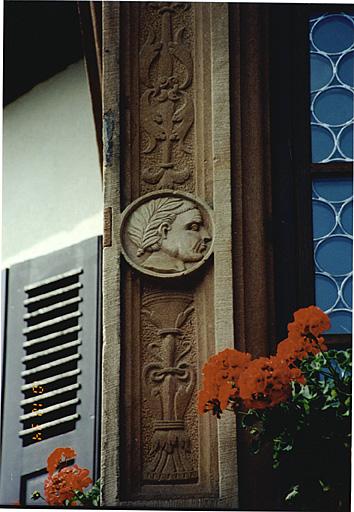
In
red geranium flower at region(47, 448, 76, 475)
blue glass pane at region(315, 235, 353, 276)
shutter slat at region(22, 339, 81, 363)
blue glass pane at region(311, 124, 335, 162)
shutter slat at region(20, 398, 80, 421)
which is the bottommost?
red geranium flower at region(47, 448, 76, 475)

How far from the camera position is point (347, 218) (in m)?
4.61

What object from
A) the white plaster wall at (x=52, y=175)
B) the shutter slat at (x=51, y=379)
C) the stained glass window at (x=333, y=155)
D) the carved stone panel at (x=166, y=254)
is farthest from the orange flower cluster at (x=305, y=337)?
the white plaster wall at (x=52, y=175)

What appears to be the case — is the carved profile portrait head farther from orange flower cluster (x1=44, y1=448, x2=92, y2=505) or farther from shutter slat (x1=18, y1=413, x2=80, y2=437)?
shutter slat (x1=18, y1=413, x2=80, y2=437)

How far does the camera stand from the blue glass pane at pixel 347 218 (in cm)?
459

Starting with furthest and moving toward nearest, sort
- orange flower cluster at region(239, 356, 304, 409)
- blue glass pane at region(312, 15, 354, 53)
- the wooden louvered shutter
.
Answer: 1. the wooden louvered shutter
2. blue glass pane at region(312, 15, 354, 53)
3. orange flower cluster at region(239, 356, 304, 409)

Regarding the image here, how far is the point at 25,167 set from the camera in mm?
5922

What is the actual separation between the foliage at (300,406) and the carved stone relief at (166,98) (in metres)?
0.66

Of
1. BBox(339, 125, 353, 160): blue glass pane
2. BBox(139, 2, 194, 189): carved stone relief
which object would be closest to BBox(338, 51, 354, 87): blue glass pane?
BBox(339, 125, 353, 160): blue glass pane

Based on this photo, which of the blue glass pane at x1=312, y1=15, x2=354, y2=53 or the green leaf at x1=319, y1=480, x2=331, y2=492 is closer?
the green leaf at x1=319, y1=480, x2=331, y2=492

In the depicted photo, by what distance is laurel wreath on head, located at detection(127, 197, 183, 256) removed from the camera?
448 cm

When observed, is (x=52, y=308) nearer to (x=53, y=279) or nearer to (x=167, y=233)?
(x=53, y=279)

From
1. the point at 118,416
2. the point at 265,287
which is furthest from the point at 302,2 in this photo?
the point at 118,416

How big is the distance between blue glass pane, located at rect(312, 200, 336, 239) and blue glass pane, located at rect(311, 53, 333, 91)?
1.14 feet

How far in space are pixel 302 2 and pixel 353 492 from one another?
59.1 inches
